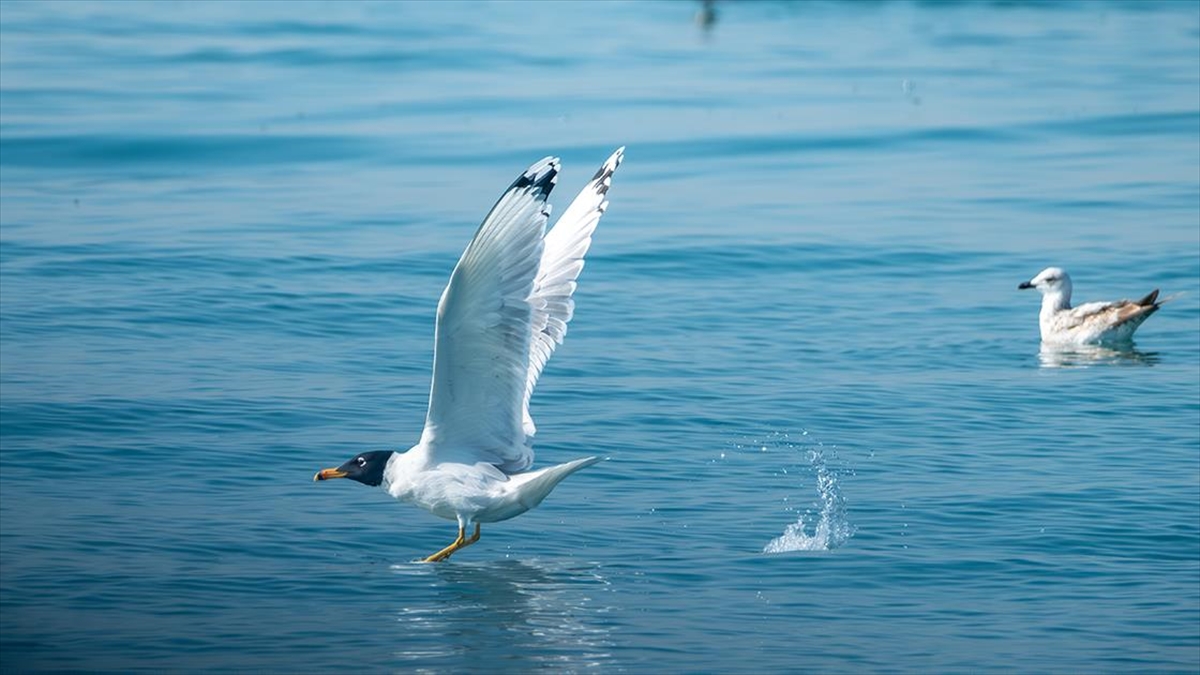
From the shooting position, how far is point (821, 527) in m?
11.1

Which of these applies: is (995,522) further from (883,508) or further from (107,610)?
(107,610)

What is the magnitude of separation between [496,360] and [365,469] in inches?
52.0

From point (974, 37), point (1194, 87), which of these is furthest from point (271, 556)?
point (974, 37)

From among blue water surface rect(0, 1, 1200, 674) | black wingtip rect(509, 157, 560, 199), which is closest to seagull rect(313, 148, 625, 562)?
black wingtip rect(509, 157, 560, 199)

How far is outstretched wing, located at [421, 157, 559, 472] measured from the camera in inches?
359

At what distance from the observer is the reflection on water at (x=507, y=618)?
920 cm

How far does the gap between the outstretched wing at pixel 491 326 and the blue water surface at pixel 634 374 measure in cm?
93

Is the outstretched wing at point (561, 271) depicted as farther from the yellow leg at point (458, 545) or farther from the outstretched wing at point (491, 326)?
the yellow leg at point (458, 545)

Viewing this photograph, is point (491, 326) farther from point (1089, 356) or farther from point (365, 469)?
point (1089, 356)

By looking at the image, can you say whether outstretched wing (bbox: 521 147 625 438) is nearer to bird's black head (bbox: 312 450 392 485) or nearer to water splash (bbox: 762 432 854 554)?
bird's black head (bbox: 312 450 392 485)

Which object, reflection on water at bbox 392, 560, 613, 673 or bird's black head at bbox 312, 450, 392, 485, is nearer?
reflection on water at bbox 392, 560, 613, 673

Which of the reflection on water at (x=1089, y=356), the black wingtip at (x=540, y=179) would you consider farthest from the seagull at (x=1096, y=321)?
the black wingtip at (x=540, y=179)

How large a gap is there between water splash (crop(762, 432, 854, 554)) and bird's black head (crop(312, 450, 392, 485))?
7.31 ft

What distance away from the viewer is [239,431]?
1298cm
